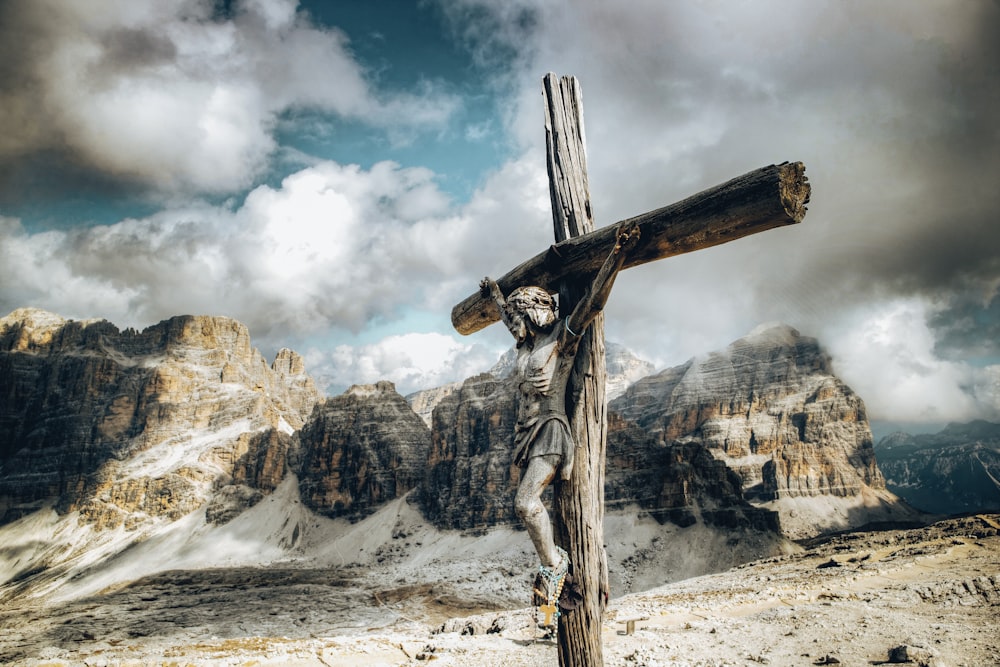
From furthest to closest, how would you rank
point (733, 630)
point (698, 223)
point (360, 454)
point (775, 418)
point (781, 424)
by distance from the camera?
point (775, 418) < point (781, 424) < point (360, 454) < point (733, 630) < point (698, 223)

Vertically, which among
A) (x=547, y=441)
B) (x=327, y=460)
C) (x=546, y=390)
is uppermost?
(x=327, y=460)

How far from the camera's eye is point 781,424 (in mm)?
139250

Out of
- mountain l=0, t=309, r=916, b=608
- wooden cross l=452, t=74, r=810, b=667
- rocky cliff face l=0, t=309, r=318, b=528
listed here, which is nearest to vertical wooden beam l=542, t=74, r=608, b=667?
wooden cross l=452, t=74, r=810, b=667

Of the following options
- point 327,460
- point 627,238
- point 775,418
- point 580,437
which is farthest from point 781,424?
point 627,238

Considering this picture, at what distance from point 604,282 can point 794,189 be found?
1.47 m

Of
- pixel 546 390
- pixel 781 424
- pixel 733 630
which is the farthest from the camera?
pixel 781 424

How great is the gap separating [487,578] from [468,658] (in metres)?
58.4

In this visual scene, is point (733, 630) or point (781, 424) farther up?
point (781, 424)

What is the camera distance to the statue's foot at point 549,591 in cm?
438

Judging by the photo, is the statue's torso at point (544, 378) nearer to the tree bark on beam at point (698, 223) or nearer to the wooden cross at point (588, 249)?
the wooden cross at point (588, 249)

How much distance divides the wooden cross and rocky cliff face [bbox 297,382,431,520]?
103291mm

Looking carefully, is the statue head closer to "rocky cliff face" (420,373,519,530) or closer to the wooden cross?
the wooden cross

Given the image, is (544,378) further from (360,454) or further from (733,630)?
(360,454)

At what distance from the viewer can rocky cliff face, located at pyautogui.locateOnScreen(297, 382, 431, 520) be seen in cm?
10350
